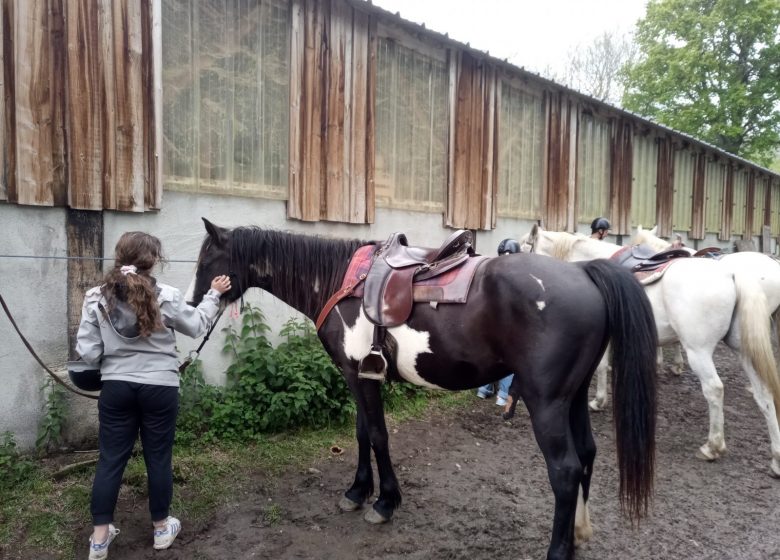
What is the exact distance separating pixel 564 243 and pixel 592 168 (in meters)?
4.49

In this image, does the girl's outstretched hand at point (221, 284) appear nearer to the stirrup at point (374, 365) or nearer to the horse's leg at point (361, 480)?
the stirrup at point (374, 365)

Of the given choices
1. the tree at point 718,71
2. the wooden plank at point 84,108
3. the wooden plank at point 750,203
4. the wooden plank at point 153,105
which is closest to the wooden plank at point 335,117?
the wooden plank at point 153,105

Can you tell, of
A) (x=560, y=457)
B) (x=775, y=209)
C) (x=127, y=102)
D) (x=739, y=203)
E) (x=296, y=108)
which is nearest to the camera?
(x=560, y=457)

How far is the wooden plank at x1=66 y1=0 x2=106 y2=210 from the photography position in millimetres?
3723

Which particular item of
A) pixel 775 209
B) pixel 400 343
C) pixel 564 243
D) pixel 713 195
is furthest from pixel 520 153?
pixel 775 209

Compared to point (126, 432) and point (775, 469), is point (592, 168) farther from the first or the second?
point (126, 432)

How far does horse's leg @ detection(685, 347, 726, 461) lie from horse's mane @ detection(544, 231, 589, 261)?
74.3 inches

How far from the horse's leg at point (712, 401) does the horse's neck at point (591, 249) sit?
1593mm

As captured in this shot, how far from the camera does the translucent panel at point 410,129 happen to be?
20.4 feet

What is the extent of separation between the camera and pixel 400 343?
2.94 meters

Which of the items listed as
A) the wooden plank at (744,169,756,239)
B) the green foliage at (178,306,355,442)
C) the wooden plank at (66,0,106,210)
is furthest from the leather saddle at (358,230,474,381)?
the wooden plank at (744,169,756,239)

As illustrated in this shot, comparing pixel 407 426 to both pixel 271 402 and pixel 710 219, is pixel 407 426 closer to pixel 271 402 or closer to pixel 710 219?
pixel 271 402

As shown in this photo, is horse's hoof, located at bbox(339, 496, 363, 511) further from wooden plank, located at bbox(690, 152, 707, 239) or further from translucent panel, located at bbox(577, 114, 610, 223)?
wooden plank, located at bbox(690, 152, 707, 239)

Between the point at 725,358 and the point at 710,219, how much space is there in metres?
6.73
